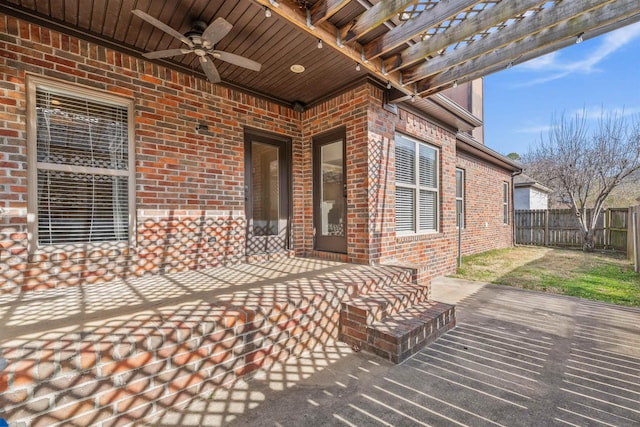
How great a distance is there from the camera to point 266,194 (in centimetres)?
427

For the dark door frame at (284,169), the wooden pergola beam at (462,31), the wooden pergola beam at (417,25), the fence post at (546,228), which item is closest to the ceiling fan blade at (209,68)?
the dark door frame at (284,169)

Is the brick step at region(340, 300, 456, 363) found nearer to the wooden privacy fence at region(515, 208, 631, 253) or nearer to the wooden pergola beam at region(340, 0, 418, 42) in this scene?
the wooden pergola beam at region(340, 0, 418, 42)

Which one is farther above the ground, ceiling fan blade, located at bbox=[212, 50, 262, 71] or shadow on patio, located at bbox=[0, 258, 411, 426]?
ceiling fan blade, located at bbox=[212, 50, 262, 71]

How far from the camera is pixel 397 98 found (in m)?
3.99

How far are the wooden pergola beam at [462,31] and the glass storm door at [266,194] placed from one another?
2.08m

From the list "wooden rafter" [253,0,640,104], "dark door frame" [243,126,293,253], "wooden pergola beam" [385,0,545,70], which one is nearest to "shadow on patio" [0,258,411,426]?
"dark door frame" [243,126,293,253]

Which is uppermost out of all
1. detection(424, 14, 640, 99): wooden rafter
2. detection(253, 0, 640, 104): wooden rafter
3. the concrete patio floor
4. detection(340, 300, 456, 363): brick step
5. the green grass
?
detection(253, 0, 640, 104): wooden rafter

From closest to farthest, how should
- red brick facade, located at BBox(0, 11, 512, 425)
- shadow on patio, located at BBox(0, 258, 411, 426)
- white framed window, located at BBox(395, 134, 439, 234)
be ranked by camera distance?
shadow on patio, located at BBox(0, 258, 411, 426)
red brick facade, located at BBox(0, 11, 512, 425)
white framed window, located at BBox(395, 134, 439, 234)

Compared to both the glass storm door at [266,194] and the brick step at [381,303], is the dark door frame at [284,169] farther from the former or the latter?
the brick step at [381,303]

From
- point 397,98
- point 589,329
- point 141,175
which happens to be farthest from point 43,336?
point 589,329

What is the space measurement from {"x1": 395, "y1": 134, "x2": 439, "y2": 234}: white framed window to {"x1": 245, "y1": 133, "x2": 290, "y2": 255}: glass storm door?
1861mm

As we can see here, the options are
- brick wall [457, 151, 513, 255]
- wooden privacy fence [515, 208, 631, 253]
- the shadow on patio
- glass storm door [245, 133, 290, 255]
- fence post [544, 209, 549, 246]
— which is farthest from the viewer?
fence post [544, 209, 549, 246]

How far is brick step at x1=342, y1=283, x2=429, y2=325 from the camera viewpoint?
2545 mm

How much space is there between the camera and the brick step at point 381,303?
2.54 meters
